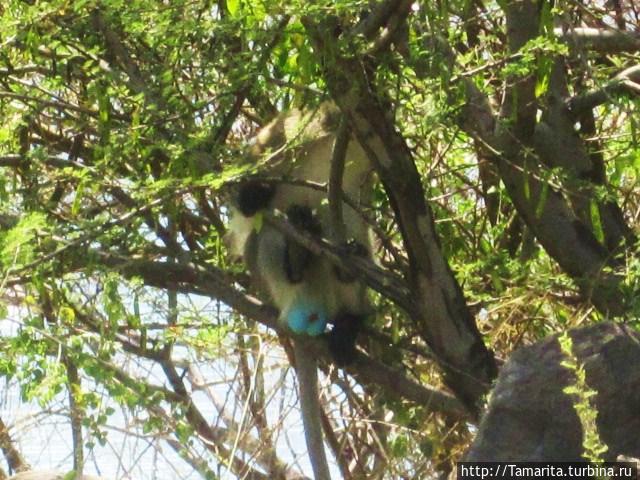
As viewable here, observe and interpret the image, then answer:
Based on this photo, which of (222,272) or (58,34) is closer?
(58,34)

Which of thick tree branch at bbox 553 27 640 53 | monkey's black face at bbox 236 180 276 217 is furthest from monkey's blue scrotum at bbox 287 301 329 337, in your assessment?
thick tree branch at bbox 553 27 640 53

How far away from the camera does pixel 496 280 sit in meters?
5.10

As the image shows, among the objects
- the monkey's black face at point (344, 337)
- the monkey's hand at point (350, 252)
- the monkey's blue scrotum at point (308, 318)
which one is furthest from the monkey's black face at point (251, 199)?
the monkey's black face at point (344, 337)

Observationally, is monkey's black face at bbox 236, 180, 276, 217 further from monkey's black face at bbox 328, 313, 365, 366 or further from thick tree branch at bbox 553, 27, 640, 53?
thick tree branch at bbox 553, 27, 640, 53

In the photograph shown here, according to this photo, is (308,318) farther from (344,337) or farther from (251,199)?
(251,199)

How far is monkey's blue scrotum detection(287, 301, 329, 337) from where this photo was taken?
5.75 metres

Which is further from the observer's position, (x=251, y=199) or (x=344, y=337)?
(x=344, y=337)

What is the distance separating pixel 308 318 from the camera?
19.3 ft

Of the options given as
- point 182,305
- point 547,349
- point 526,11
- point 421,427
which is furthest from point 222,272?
point 547,349

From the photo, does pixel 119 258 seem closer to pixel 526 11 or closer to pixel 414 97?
pixel 414 97

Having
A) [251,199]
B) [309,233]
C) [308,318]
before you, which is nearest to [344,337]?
[308,318]

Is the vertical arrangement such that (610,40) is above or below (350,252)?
above

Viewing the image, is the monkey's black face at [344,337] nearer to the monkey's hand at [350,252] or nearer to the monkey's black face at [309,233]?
the monkey's black face at [309,233]

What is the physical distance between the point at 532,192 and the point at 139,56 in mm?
1584
